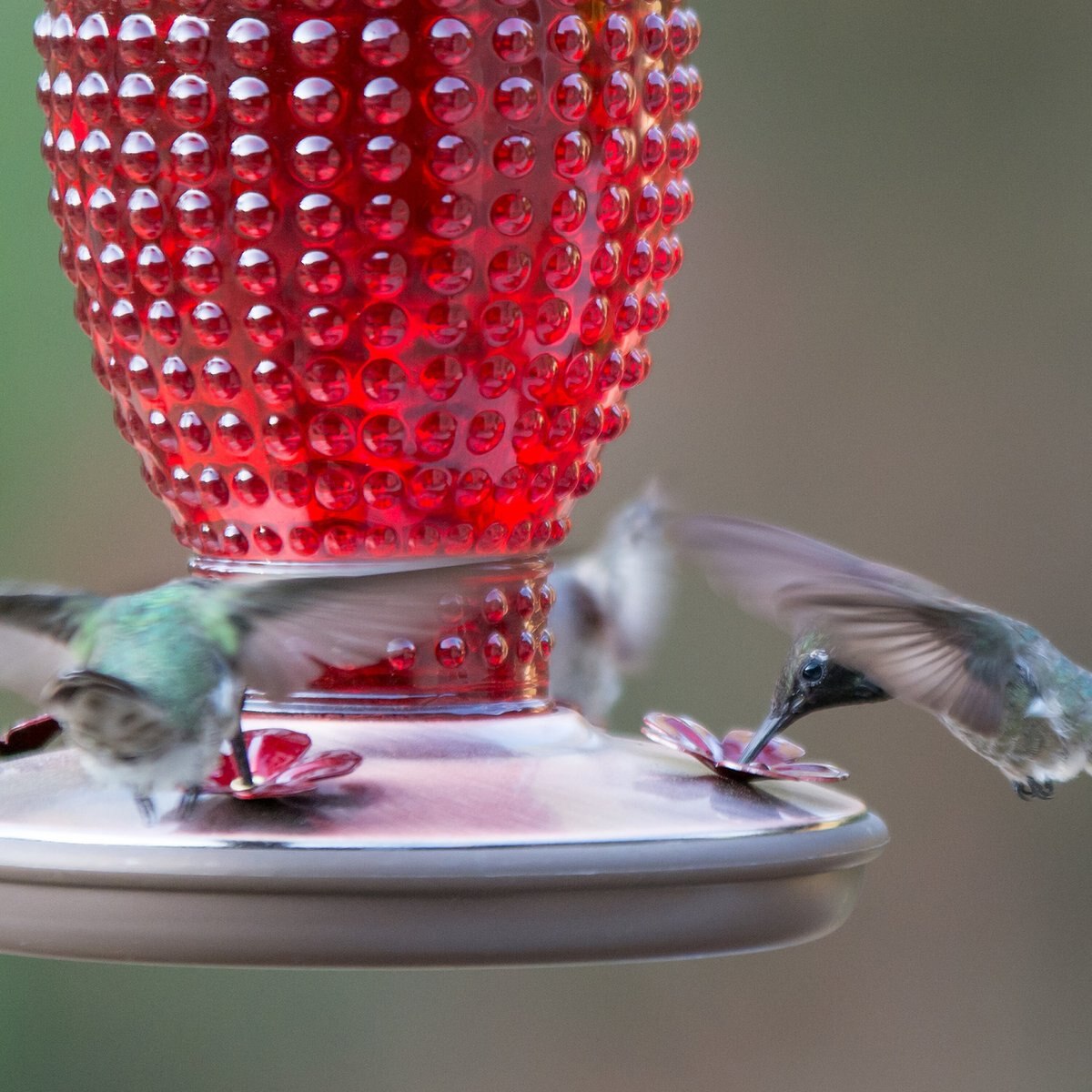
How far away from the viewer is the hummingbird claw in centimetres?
118

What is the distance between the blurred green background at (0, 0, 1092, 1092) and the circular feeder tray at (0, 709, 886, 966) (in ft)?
8.45

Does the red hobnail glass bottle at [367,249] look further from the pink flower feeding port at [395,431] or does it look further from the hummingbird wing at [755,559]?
the hummingbird wing at [755,559]

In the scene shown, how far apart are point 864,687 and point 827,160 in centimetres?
261

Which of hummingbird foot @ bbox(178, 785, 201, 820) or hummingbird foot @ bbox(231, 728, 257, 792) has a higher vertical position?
hummingbird foot @ bbox(231, 728, 257, 792)

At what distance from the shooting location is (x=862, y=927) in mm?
4145

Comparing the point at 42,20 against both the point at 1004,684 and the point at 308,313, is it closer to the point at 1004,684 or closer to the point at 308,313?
the point at 308,313

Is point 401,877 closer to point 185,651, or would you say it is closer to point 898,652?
point 185,651

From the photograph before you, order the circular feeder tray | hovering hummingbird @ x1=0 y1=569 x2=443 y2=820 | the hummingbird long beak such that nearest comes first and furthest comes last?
the circular feeder tray, hovering hummingbird @ x1=0 y1=569 x2=443 y2=820, the hummingbird long beak

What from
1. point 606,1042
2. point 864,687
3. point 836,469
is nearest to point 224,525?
point 864,687

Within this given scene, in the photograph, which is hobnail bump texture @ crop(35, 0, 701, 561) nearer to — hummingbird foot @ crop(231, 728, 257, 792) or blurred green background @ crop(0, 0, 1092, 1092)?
→ hummingbird foot @ crop(231, 728, 257, 792)

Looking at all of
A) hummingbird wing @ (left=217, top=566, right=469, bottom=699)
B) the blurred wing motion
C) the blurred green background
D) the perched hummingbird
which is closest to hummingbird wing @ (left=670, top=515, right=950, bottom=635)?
the blurred wing motion

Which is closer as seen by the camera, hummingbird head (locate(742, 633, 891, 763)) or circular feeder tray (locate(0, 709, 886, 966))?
circular feeder tray (locate(0, 709, 886, 966))

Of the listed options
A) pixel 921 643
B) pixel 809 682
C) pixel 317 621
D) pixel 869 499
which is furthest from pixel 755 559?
pixel 869 499

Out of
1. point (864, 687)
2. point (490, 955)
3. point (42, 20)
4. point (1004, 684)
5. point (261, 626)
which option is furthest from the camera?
point (1004, 684)
